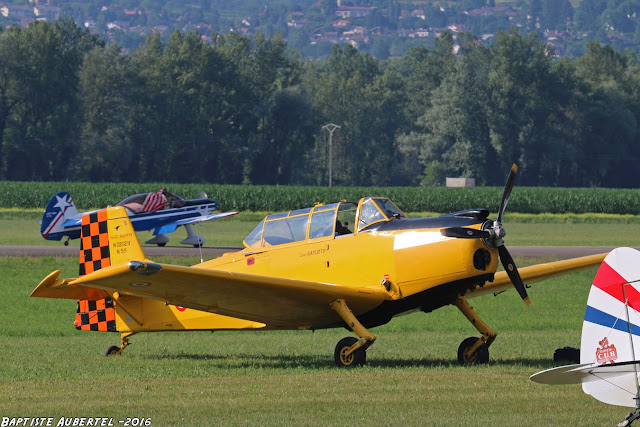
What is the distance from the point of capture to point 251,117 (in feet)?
373

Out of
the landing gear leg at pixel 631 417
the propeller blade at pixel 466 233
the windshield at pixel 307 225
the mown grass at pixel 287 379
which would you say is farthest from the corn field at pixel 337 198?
the landing gear leg at pixel 631 417

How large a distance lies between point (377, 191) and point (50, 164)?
42337mm

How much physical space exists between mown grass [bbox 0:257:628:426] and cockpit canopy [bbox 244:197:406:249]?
1.77m

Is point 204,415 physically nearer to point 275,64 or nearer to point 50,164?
point 50,164

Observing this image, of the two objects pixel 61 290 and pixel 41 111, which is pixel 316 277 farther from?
pixel 41 111

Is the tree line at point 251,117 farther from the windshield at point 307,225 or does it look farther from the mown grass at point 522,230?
the windshield at point 307,225

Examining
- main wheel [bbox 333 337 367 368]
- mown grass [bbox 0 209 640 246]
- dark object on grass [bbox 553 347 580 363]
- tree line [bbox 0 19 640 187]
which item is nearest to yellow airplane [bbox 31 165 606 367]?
main wheel [bbox 333 337 367 368]

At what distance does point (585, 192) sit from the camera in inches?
2820

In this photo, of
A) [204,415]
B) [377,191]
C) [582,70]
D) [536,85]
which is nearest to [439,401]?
[204,415]

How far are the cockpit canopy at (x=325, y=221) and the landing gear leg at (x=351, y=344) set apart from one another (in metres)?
1.09

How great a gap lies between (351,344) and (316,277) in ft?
3.53

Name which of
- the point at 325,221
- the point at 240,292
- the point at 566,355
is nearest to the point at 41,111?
the point at 325,221

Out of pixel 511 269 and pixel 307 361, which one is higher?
pixel 511 269

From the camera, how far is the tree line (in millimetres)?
99625
